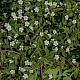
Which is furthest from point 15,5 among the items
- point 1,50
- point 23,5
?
point 1,50

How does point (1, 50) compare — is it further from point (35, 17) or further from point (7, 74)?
point (35, 17)

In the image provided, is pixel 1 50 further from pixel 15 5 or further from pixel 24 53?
pixel 15 5

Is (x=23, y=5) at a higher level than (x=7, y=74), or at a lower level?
higher

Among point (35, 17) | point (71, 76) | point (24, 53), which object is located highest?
point (35, 17)

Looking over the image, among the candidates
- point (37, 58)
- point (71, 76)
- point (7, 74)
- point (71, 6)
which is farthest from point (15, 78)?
point (71, 6)

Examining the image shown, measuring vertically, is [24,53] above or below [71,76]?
above

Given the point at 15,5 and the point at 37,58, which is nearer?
the point at 37,58
